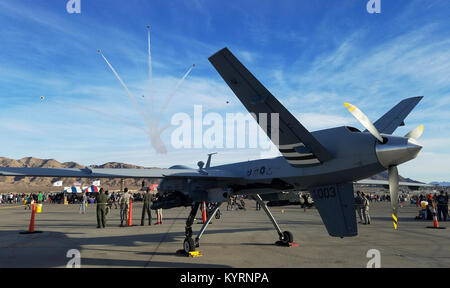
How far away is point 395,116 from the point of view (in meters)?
6.73

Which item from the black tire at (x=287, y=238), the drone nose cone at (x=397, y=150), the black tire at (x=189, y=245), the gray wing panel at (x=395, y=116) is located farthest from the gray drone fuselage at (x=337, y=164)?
the black tire at (x=287, y=238)

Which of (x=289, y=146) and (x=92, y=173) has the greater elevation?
(x=289, y=146)

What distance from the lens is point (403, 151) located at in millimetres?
4926

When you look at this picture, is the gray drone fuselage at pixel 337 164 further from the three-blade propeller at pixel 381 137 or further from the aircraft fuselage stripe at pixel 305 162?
the three-blade propeller at pixel 381 137

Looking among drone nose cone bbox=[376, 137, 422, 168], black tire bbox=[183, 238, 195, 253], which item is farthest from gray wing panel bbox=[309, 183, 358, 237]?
black tire bbox=[183, 238, 195, 253]

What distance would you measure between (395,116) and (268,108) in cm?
380

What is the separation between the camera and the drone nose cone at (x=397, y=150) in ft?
16.1

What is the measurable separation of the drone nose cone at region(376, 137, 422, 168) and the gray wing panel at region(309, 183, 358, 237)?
3.46 feet

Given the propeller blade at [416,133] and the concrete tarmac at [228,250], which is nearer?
the propeller blade at [416,133]

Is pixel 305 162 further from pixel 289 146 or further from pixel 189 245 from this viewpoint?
pixel 189 245

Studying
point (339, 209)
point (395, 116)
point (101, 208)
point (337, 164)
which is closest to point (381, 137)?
point (337, 164)

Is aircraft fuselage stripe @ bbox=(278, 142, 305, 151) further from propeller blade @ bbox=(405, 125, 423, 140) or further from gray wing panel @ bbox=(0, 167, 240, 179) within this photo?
gray wing panel @ bbox=(0, 167, 240, 179)

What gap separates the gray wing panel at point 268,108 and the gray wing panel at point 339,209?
0.85m
